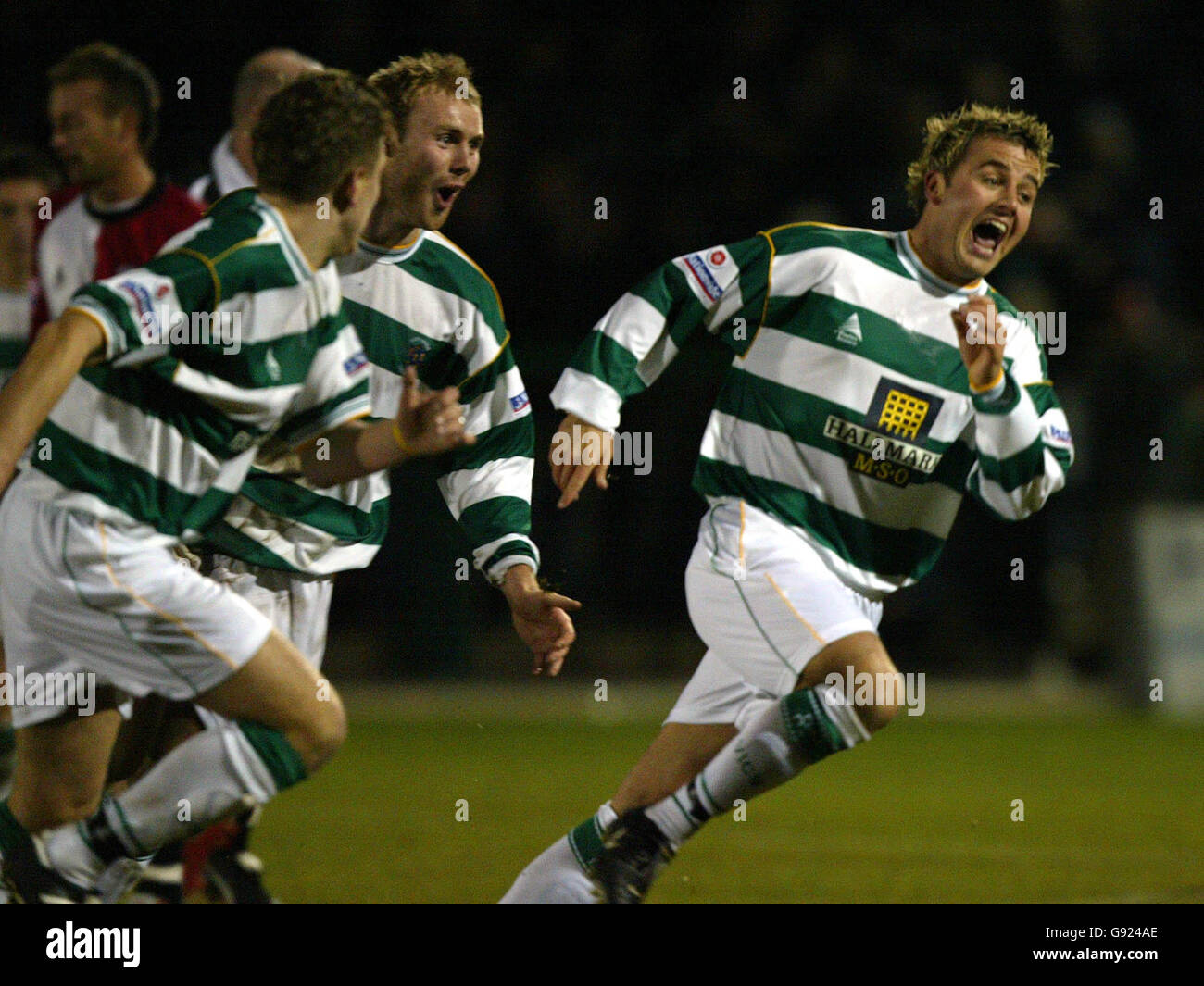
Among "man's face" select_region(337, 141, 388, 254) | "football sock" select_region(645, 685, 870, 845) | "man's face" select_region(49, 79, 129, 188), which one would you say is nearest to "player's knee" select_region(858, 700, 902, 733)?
"football sock" select_region(645, 685, 870, 845)

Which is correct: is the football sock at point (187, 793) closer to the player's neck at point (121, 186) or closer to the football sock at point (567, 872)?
the football sock at point (567, 872)

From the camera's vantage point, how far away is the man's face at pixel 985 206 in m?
4.43

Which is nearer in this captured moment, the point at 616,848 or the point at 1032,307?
the point at 616,848

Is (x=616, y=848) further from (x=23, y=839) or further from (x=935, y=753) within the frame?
(x=935, y=753)

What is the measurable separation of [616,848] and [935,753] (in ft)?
15.9

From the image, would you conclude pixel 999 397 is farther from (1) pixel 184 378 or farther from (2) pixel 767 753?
(1) pixel 184 378

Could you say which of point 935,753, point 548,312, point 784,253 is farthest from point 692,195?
point 784,253

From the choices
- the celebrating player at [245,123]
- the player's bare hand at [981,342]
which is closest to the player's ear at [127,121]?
the celebrating player at [245,123]

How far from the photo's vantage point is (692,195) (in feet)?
36.2

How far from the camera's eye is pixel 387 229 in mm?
4371

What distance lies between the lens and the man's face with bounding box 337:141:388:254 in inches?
141

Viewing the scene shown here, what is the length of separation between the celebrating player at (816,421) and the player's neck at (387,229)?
0.51 meters

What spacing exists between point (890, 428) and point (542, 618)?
955 mm
